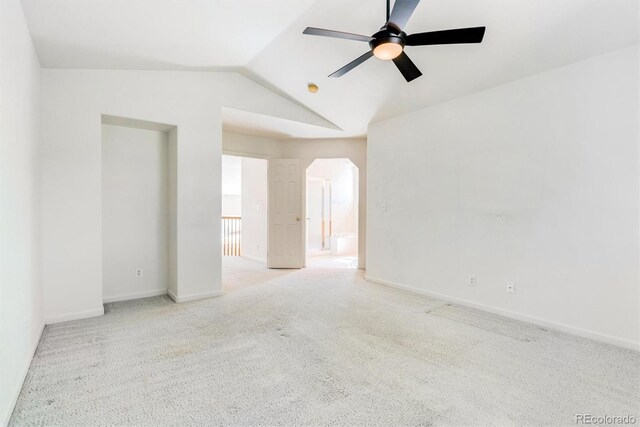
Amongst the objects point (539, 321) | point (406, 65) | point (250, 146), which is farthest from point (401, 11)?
point (250, 146)

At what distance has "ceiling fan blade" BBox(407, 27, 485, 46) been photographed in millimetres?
2104

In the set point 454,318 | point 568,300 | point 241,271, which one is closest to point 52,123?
point 241,271

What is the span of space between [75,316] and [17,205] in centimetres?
169

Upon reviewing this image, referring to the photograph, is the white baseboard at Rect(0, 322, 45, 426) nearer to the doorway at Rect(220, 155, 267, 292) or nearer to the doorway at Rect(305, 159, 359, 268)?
the doorway at Rect(220, 155, 267, 292)

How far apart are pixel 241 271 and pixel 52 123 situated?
3448 millimetres

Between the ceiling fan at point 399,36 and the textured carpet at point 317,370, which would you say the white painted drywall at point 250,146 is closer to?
the textured carpet at point 317,370

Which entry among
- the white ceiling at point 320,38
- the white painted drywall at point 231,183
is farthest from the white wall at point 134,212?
the white painted drywall at point 231,183

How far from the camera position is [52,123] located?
3148 mm

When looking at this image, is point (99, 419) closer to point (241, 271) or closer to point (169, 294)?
point (169, 294)

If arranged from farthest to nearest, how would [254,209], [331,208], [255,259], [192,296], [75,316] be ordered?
[331,208] < [254,209] < [255,259] < [192,296] < [75,316]

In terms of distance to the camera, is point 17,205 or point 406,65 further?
point 406,65

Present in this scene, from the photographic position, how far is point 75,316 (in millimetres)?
3281

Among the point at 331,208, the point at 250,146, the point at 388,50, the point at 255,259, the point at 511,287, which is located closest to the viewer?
the point at 388,50

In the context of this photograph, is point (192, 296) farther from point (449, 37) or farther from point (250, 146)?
point (449, 37)
